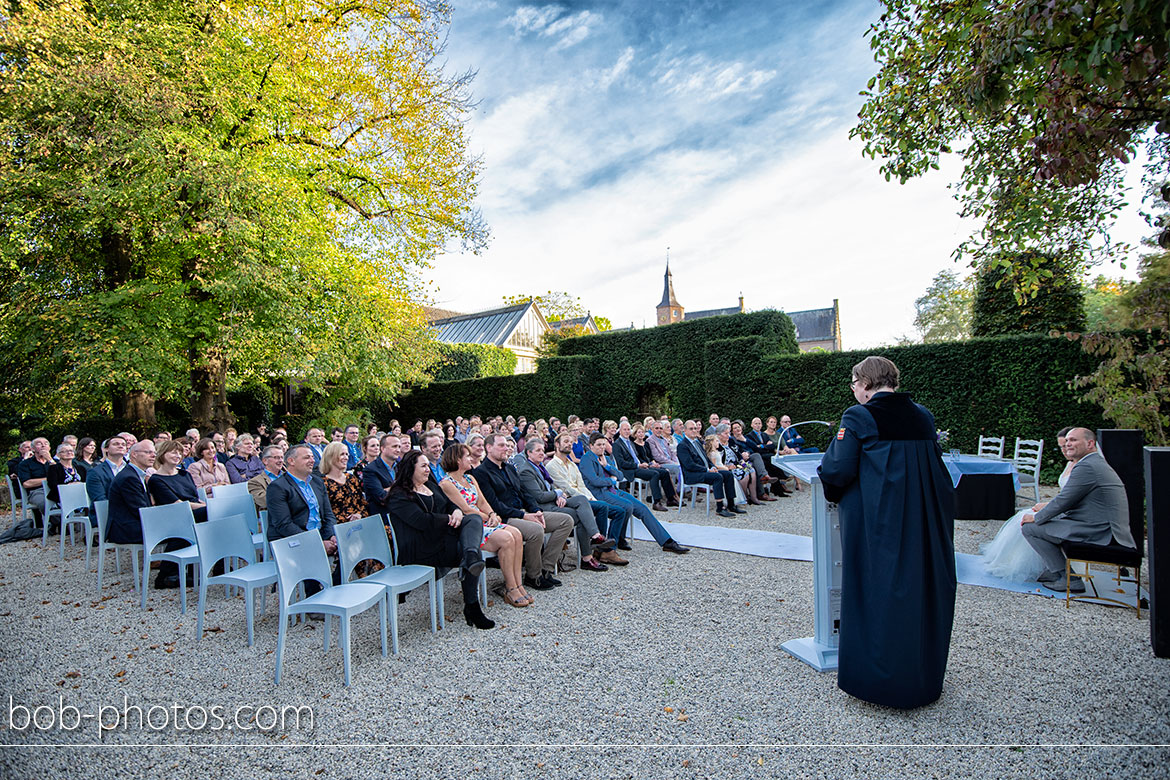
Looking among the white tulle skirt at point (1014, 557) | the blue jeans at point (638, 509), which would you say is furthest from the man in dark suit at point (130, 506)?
the white tulle skirt at point (1014, 557)

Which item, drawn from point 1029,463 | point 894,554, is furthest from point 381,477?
point 1029,463

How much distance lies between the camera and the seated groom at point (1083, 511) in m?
4.31

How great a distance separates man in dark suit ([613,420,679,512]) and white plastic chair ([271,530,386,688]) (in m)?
5.54

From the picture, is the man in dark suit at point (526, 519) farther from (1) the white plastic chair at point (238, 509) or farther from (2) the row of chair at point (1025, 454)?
(2) the row of chair at point (1025, 454)

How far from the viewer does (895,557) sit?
9.35ft

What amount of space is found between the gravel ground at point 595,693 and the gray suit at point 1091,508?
56 centimetres

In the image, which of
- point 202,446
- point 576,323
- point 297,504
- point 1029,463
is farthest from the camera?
point 576,323

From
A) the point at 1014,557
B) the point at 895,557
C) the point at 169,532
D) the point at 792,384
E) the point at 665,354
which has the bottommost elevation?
the point at 1014,557

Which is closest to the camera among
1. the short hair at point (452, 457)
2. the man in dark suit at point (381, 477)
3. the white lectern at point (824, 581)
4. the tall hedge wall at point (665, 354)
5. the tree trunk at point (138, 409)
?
the white lectern at point (824, 581)

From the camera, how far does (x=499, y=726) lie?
2920 mm

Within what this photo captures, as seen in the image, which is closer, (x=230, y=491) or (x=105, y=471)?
(x=230, y=491)

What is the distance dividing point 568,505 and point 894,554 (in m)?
3.57

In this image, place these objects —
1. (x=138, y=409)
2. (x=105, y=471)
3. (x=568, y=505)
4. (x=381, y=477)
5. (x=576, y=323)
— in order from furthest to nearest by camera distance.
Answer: (x=576, y=323)
(x=138, y=409)
(x=105, y=471)
(x=568, y=505)
(x=381, y=477)

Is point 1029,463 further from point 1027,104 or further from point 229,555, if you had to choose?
point 229,555
